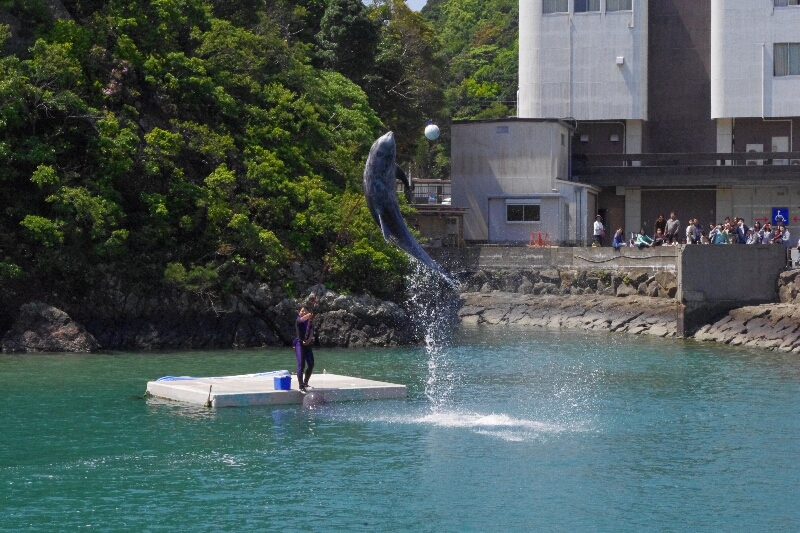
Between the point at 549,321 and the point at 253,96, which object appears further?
the point at 549,321

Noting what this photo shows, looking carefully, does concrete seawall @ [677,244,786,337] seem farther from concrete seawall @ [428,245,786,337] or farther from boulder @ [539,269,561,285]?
boulder @ [539,269,561,285]

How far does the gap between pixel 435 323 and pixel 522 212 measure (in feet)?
43.8

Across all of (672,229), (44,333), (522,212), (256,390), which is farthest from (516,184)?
(256,390)

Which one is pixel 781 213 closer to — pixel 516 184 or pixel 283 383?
pixel 516 184

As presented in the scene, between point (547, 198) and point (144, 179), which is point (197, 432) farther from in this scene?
point (547, 198)

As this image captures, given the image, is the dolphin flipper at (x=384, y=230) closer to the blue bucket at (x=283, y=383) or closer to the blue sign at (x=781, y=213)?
the blue bucket at (x=283, y=383)

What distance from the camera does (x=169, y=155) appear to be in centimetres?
3875

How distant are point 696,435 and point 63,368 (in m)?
17.3

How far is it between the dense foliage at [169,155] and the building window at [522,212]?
11.3 m

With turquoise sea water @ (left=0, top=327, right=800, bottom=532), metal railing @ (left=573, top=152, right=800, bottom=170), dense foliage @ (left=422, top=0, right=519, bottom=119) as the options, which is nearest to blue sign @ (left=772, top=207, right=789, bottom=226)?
metal railing @ (left=573, top=152, right=800, bottom=170)

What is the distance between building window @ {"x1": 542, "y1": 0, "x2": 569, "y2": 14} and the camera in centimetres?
6028

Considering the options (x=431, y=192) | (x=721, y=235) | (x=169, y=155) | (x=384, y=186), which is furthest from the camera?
(x=431, y=192)

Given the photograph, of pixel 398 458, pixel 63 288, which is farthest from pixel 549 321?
pixel 398 458

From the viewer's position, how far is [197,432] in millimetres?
22969
